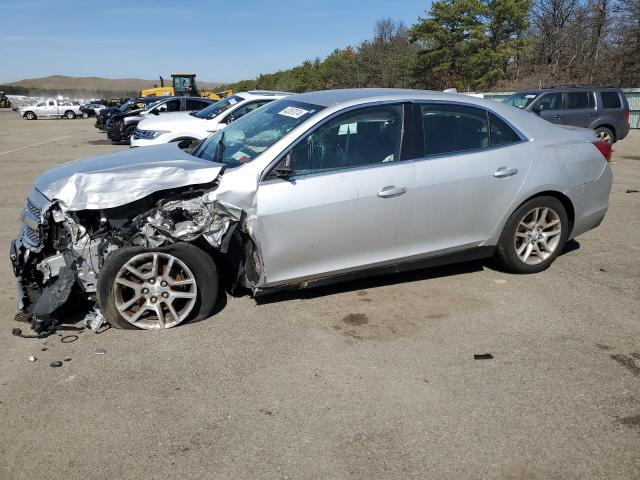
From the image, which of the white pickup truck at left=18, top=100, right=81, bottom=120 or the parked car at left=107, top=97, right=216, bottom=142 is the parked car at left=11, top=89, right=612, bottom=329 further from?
the white pickup truck at left=18, top=100, right=81, bottom=120

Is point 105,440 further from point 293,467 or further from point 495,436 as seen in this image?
point 495,436

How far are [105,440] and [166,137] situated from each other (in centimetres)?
980

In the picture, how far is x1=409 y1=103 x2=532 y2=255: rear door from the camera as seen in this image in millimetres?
4516

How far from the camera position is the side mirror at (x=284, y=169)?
410 centimetres

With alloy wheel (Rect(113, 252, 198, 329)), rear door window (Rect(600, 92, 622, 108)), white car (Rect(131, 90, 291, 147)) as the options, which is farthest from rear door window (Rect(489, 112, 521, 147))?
rear door window (Rect(600, 92, 622, 108))

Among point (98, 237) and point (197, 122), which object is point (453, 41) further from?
point (98, 237)

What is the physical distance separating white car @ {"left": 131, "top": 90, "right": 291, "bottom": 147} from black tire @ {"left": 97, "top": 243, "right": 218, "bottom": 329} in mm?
7697

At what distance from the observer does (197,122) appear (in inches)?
469

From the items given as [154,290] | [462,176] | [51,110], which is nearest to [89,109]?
[51,110]

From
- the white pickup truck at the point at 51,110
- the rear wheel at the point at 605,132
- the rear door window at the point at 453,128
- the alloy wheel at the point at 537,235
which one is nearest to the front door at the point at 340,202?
the rear door window at the point at 453,128

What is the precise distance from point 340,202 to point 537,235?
2.13 meters

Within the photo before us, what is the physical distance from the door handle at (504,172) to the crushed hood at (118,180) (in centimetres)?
239

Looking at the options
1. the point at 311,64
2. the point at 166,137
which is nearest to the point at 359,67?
the point at 311,64

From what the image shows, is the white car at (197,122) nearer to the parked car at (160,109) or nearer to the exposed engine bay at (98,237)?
the exposed engine bay at (98,237)
